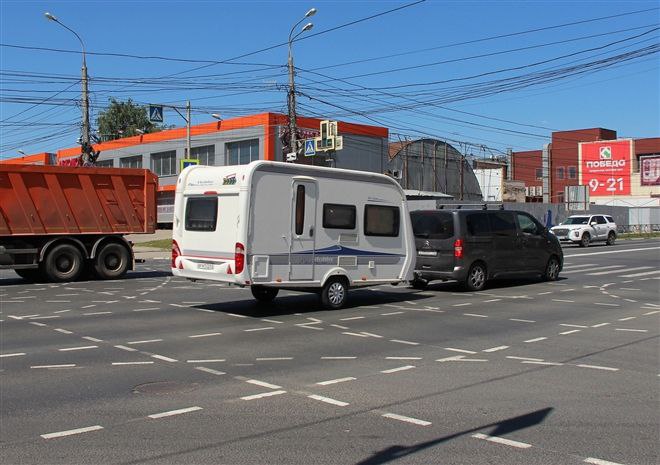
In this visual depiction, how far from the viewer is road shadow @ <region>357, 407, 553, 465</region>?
16.1 feet

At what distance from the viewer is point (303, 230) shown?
12203 mm

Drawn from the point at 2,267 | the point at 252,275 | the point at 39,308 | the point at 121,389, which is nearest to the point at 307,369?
the point at 121,389

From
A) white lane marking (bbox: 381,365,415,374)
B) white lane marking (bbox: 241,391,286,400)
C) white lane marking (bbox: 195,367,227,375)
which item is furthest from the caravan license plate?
white lane marking (bbox: 241,391,286,400)

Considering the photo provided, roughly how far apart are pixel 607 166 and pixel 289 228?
269 feet

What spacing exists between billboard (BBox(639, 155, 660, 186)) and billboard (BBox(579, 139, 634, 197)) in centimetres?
184

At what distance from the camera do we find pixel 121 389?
684 cm

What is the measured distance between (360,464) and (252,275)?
6960mm

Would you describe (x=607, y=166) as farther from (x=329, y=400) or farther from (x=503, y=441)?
(x=503, y=441)

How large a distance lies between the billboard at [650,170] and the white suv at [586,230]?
4661cm

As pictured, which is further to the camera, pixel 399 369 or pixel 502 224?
pixel 502 224

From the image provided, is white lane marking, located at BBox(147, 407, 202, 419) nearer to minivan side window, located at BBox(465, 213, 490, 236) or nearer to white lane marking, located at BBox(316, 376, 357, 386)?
white lane marking, located at BBox(316, 376, 357, 386)

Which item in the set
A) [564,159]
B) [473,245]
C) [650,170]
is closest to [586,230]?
[473,245]

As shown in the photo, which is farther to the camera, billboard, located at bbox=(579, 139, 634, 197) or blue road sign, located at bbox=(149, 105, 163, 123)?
billboard, located at bbox=(579, 139, 634, 197)

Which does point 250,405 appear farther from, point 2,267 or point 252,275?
point 2,267
